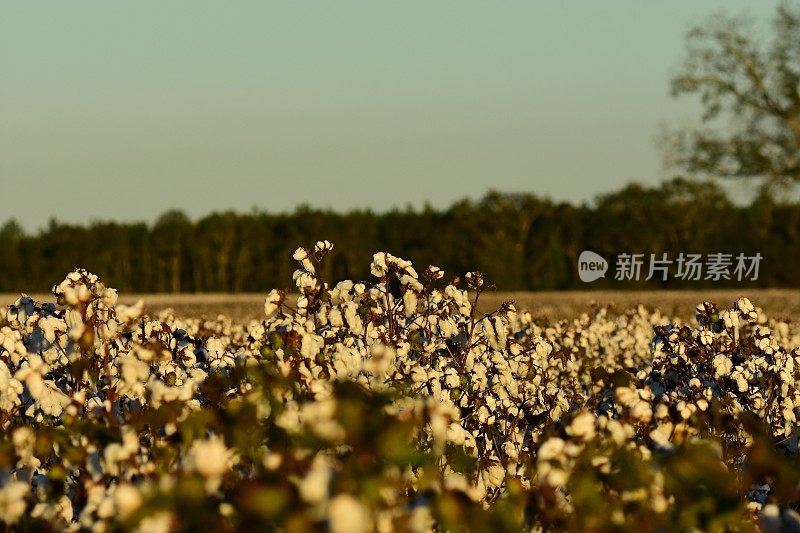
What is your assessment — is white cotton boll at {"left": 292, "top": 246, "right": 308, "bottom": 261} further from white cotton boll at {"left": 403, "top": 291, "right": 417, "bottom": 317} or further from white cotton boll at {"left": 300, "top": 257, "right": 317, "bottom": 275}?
white cotton boll at {"left": 403, "top": 291, "right": 417, "bottom": 317}

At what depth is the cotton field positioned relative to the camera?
2383mm

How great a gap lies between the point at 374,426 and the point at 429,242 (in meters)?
36.7

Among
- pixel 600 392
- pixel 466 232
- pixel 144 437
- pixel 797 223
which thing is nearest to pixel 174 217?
pixel 466 232

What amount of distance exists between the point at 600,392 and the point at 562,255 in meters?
30.1

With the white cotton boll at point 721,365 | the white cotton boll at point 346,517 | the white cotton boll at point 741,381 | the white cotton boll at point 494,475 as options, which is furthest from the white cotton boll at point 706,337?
the white cotton boll at point 346,517

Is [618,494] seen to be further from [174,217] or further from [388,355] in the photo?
[174,217]

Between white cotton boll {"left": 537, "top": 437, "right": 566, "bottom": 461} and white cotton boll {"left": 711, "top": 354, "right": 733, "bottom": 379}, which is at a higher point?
white cotton boll {"left": 537, "top": 437, "right": 566, "bottom": 461}

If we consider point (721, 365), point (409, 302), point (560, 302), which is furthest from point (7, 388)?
point (560, 302)

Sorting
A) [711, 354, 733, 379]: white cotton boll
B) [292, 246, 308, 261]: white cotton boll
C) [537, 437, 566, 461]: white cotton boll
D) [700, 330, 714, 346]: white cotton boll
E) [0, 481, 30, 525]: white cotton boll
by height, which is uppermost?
[292, 246, 308, 261]: white cotton boll

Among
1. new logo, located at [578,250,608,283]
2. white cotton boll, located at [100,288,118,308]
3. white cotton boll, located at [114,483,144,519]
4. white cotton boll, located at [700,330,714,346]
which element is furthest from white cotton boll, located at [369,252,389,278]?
new logo, located at [578,250,608,283]

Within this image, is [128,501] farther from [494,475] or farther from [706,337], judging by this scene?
[706,337]

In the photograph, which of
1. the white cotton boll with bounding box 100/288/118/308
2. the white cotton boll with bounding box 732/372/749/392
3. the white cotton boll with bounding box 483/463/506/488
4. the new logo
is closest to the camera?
the white cotton boll with bounding box 483/463/506/488

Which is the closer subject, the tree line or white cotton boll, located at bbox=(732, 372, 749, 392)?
white cotton boll, located at bbox=(732, 372, 749, 392)

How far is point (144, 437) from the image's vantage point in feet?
15.3
